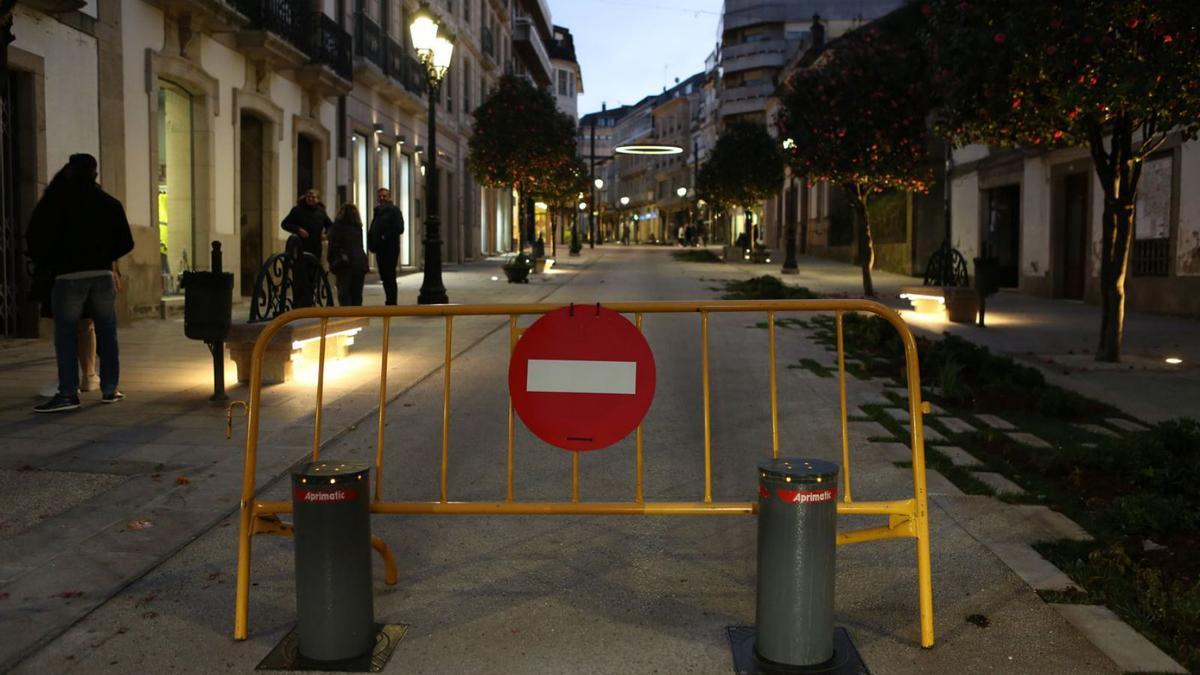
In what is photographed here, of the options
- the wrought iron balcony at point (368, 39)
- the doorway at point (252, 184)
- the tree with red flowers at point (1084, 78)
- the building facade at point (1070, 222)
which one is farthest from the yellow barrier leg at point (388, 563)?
the wrought iron balcony at point (368, 39)

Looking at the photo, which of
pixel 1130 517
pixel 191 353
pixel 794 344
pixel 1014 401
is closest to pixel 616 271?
pixel 794 344

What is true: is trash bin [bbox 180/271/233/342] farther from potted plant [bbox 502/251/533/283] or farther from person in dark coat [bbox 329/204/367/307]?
potted plant [bbox 502/251/533/283]

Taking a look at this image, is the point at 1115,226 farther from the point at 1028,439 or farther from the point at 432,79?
the point at 432,79

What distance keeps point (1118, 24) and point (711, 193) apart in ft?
114

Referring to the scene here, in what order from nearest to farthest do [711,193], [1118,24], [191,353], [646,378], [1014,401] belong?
[646,378], [1014,401], [1118,24], [191,353], [711,193]

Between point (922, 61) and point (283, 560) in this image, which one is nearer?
point (283, 560)

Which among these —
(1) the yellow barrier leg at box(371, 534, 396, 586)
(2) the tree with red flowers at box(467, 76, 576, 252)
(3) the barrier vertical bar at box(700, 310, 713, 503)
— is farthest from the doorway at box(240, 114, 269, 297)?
(3) the barrier vertical bar at box(700, 310, 713, 503)

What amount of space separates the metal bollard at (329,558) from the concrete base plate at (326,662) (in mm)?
22

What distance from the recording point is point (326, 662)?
131 inches

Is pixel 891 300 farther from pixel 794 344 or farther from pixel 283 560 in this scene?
pixel 283 560

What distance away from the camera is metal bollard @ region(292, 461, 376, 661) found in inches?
130

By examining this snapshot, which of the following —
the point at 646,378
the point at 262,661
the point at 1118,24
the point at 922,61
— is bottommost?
the point at 262,661

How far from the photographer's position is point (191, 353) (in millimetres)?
10641

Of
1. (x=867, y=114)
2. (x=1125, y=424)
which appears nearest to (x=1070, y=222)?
(x=867, y=114)
